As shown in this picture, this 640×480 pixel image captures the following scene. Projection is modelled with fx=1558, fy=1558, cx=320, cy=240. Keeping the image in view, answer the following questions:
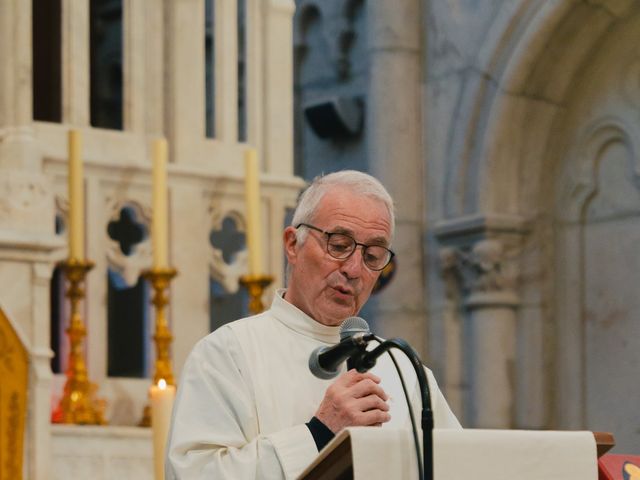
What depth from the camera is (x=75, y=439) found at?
5496mm

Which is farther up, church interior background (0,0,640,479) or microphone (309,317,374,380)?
church interior background (0,0,640,479)

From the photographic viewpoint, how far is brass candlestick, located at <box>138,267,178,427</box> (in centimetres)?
558

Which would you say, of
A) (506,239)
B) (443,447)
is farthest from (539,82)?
(443,447)

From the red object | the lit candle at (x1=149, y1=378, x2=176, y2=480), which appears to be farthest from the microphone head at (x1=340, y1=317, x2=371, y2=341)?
the lit candle at (x1=149, y1=378, x2=176, y2=480)

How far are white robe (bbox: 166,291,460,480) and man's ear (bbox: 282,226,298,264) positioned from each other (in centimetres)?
14

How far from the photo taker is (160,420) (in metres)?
4.46

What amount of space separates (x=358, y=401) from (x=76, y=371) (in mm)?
2864

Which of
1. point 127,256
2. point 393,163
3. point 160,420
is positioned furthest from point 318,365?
point 393,163

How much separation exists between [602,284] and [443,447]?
588cm

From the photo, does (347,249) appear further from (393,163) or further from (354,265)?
(393,163)

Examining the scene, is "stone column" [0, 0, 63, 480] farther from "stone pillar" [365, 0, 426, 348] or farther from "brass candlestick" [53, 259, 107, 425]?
"stone pillar" [365, 0, 426, 348]

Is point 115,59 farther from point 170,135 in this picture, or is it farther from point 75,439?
point 75,439

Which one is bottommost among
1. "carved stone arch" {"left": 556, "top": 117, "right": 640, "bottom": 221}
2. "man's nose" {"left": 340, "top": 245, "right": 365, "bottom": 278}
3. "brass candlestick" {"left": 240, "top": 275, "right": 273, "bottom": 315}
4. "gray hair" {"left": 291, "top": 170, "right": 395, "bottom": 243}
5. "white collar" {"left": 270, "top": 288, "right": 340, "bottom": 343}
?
"white collar" {"left": 270, "top": 288, "right": 340, "bottom": 343}

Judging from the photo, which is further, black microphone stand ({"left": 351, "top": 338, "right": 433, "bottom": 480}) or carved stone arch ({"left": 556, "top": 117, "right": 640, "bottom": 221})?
carved stone arch ({"left": 556, "top": 117, "right": 640, "bottom": 221})
